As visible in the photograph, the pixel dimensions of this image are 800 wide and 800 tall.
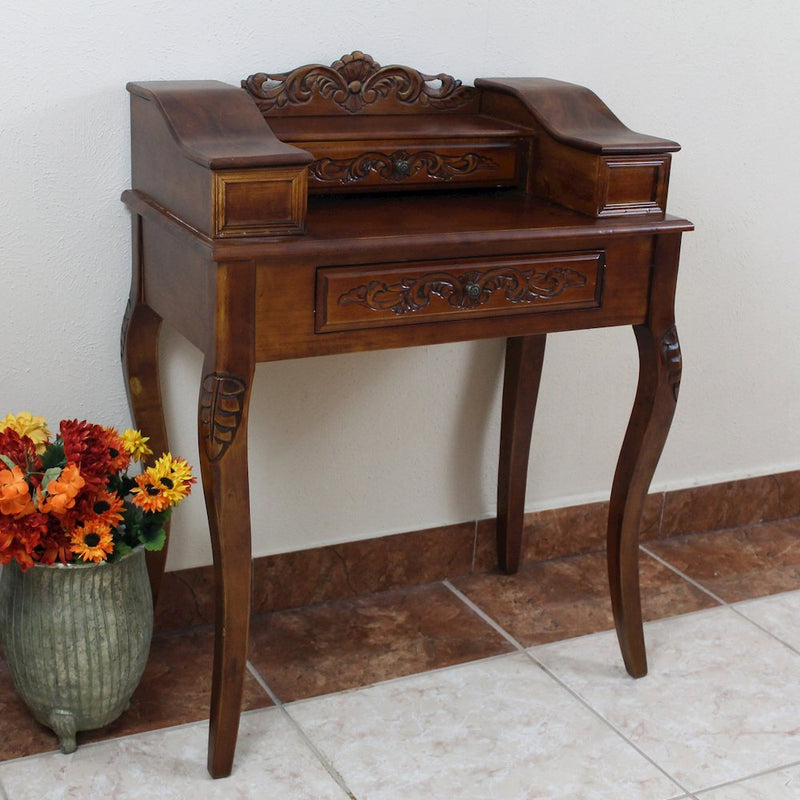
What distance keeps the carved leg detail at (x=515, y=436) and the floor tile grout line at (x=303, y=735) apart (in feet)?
2.07

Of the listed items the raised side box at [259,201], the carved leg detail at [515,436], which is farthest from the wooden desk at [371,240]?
the carved leg detail at [515,436]

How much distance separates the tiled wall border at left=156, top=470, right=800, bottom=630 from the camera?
2238 millimetres

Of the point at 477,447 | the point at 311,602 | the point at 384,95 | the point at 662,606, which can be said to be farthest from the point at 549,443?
the point at 384,95

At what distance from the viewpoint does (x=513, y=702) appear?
6.73ft

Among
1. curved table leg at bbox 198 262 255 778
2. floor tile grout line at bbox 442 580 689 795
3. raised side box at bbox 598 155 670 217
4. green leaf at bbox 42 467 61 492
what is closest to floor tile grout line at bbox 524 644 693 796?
floor tile grout line at bbox 442 580 689 795

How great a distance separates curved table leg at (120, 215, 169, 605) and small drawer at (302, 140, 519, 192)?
323 millimetres

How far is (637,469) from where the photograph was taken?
2012 mm

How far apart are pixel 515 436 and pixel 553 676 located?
1.64ft

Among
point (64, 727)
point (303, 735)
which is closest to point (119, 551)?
point (64, 727)

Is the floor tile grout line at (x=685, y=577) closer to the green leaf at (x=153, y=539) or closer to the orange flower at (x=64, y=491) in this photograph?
the green leaf at (x=153, y=539)

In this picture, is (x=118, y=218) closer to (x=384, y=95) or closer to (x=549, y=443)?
(x=384, y=95)

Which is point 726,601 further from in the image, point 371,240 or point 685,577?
point 371,240

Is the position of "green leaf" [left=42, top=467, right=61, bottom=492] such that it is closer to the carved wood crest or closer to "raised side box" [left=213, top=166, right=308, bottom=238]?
"raised side box" [left=213, top=166, right=308, bottom=238]

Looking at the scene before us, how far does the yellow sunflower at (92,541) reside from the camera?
1.73 metres
